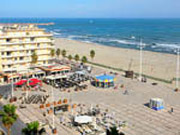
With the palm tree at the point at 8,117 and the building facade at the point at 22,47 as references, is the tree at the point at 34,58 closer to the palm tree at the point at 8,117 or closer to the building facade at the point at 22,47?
the building facade at the point at 22,47

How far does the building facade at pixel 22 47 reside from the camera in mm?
53781

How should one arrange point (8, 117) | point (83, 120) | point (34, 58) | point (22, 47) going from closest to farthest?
point (8, 117) < point (83, 120) < point (34, 58) < point (22, 47)

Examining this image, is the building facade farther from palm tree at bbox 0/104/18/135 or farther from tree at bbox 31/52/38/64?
palm tree at bbox 0/104/18/135

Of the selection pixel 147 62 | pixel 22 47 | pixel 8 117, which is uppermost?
pixel 22 47

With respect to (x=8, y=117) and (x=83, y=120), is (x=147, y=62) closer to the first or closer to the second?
(x=83, y=120)

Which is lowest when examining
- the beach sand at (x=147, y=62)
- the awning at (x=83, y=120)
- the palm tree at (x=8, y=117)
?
the beach sand at (x=147, y=62)

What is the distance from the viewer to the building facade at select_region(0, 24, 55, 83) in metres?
53.8

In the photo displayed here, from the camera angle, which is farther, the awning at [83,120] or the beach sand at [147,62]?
the beach sand at [147,62]

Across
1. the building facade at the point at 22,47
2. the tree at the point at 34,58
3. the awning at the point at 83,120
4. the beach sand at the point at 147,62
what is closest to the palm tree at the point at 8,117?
the awning at the point at 83,120

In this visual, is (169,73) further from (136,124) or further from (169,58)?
(136,124)

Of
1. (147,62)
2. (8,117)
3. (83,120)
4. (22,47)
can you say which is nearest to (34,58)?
(22,47)

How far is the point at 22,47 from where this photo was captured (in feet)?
184

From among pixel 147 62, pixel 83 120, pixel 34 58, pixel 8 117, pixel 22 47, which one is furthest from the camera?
pixel 147 62

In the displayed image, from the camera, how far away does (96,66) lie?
2724 inches
